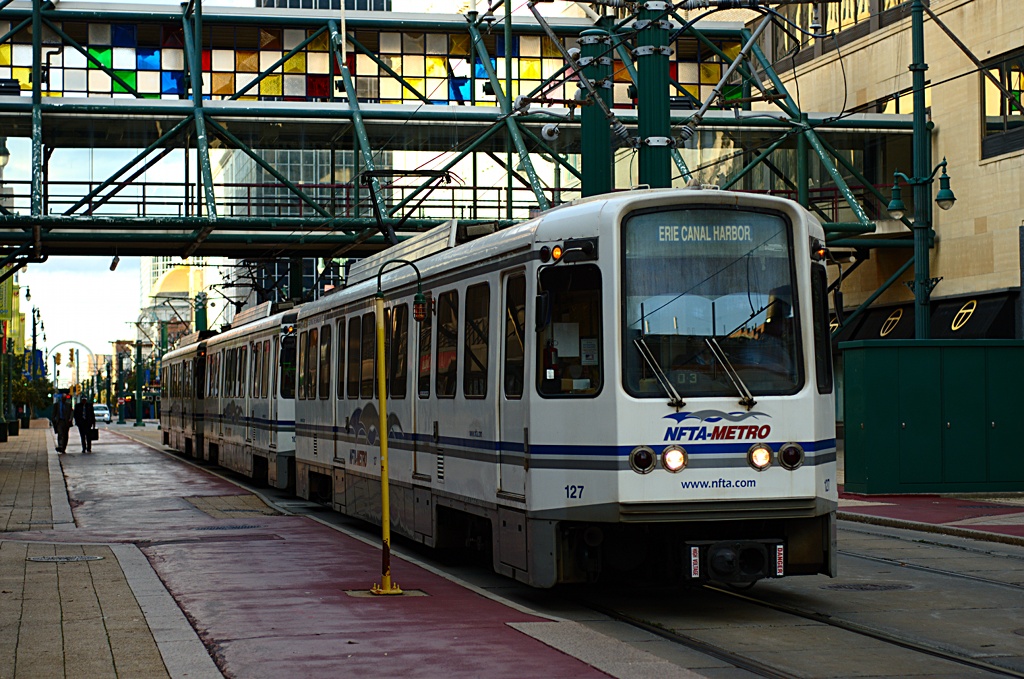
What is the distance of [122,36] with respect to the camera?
44.9 metres

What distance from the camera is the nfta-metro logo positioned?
34.8 feet

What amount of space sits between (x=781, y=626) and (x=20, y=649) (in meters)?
5.18

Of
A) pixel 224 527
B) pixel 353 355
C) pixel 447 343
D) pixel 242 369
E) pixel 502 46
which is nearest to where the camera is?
pixel 447 343

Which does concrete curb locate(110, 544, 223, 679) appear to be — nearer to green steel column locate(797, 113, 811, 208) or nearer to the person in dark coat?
green steel column locate(797, 113, 811, 208)

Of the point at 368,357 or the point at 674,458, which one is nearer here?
the point at 674,458

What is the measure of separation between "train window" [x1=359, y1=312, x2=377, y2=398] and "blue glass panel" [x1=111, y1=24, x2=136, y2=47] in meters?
30.8

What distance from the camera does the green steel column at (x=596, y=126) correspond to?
21.2m

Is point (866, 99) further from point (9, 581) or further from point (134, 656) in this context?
point (134, 656)

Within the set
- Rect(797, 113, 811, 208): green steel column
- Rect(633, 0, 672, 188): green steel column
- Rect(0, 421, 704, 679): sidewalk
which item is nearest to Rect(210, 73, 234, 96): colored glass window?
Rect(797, 113, 811, 208): green steel column

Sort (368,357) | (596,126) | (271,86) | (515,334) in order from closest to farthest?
(515,334) → (368,357) → (596,126) → (271,86)

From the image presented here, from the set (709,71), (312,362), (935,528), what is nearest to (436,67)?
(709,71)

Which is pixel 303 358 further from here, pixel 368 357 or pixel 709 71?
pixel 709 71

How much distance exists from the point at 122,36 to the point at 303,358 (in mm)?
27372

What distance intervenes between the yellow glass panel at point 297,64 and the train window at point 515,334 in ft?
118
